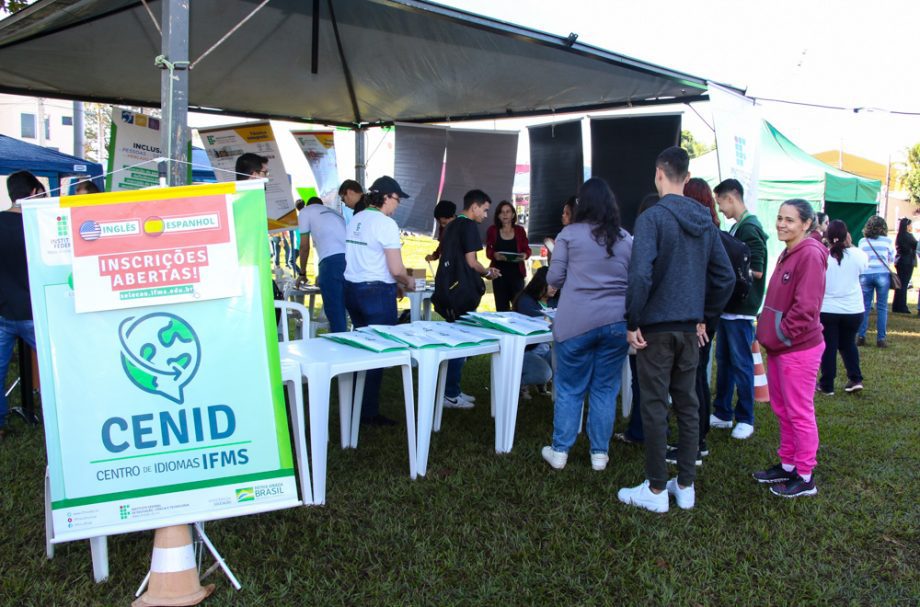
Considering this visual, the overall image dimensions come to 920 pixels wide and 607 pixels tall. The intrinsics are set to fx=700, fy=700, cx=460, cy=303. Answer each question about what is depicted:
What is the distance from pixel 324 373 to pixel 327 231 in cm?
252

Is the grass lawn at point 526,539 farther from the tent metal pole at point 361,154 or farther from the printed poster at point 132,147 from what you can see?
the tent metal pole at point 361,154

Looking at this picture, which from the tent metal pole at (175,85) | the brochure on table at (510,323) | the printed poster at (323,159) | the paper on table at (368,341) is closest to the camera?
the tent metal pole at (175,85)

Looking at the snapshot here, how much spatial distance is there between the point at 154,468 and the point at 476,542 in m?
1.29

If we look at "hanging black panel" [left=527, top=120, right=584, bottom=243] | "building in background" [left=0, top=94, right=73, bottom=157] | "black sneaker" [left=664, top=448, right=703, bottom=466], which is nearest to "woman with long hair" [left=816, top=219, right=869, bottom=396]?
"black sneaker" [left=664, top=448, right=703, bottom=466]

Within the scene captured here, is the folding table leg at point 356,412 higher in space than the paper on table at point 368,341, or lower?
lower

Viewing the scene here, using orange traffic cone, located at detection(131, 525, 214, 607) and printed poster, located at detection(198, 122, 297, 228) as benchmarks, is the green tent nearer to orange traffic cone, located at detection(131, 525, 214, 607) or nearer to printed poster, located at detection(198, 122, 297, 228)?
printed poster, located at detection(198, 122, 297, 228)

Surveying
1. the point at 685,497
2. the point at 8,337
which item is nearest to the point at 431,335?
the point at 685,497

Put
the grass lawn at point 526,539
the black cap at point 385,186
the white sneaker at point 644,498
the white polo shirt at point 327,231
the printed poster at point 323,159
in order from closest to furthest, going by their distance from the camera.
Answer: the grass lawn at point 526,539 → the white sneaker at point 644,498 → the black cap at point 385,186 → the white polo shirt at point 327,231 → the printed poster at point 323,159

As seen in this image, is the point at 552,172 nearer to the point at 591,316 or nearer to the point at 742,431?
the point at 742,431

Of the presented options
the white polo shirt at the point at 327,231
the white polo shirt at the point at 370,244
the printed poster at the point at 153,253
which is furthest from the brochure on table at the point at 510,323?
the printed poster at the point at 153,253

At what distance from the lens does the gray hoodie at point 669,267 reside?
2.95 metres

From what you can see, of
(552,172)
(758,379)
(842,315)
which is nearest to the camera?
(758,379)

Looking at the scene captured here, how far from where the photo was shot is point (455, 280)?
4660 mm

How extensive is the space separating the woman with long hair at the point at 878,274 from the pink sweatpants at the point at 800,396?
5489mm
